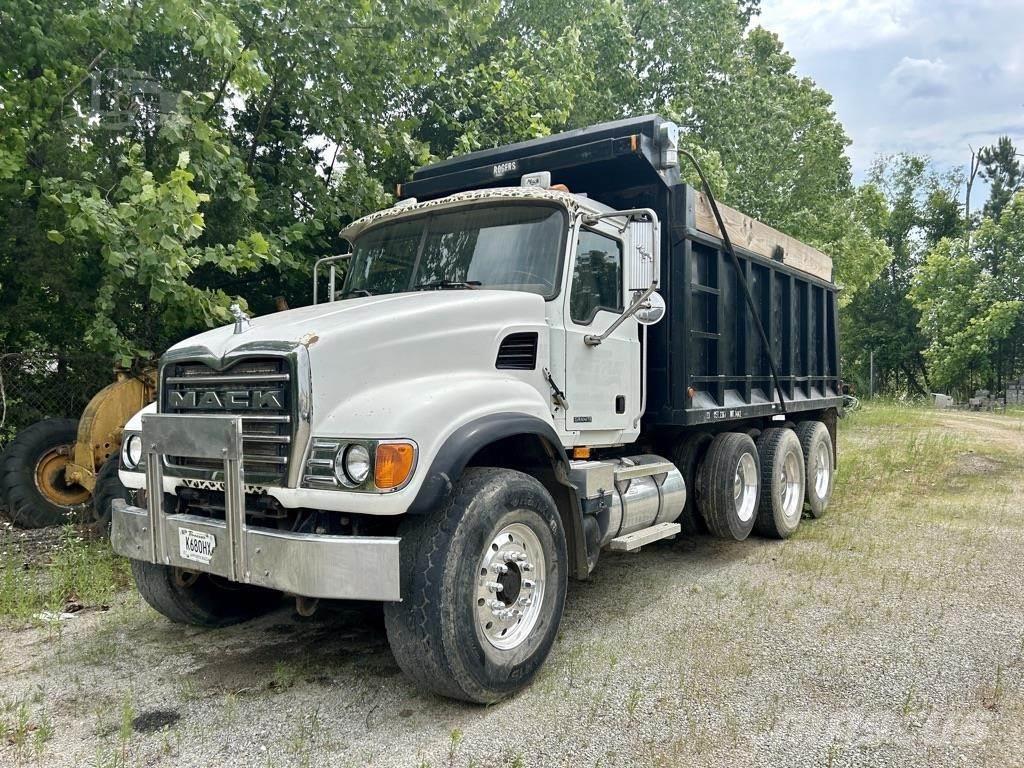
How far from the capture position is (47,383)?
29.3 ft

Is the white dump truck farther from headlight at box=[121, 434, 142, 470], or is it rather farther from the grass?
the grass

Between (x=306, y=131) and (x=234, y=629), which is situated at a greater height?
(x=306, y=131)

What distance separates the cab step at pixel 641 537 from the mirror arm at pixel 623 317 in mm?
1329

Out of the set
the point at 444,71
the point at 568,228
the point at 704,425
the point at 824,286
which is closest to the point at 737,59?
the point at 444,71

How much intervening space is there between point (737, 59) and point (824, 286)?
41.6 feet

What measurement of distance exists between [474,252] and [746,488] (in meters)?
3.74

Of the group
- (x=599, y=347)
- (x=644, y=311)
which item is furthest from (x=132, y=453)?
(x=644, y=311)

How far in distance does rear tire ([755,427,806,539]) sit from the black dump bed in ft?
1.40

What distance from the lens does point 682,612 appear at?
5109 mm

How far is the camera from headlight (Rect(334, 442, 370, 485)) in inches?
133

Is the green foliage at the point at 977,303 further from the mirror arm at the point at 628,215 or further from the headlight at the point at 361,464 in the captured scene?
the headlight at the point at 361,464

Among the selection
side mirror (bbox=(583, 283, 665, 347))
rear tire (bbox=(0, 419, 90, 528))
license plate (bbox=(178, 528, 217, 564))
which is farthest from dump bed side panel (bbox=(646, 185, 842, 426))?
rear tire (bbox=(0, 419, 90, 528))

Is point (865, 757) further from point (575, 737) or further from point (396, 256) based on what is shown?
point (396, 256)

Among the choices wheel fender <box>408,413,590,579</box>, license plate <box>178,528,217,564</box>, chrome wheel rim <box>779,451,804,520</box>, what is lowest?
chrome wheel rim <box>779,451,804,520</box>
